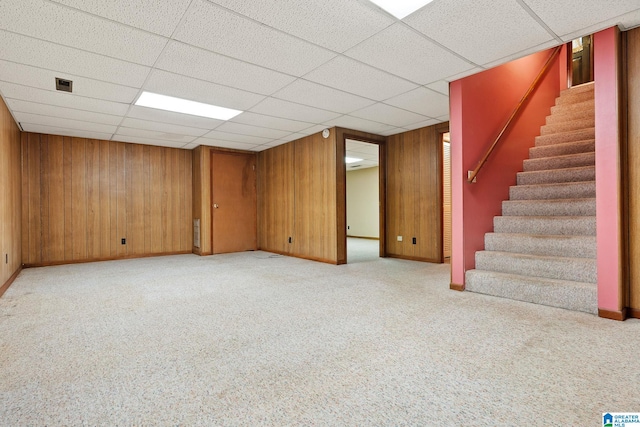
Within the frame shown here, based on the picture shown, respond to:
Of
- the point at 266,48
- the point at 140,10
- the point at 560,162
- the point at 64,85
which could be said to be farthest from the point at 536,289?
the point at 64,85

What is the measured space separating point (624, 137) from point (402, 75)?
1986 millimetres

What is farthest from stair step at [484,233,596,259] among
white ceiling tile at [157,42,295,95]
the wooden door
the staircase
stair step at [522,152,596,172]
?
the wooden door

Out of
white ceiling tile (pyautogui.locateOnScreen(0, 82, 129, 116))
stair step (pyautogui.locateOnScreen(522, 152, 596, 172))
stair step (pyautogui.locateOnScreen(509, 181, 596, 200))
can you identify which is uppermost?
white ceiling tile (pyautogui.locateOnScreen(0, 82, 129, 116))

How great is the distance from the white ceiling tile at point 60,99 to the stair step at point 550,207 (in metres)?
5.11

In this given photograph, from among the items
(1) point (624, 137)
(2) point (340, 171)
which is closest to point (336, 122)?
(2) point (340, 171)

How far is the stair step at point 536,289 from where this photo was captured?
288 centimetres

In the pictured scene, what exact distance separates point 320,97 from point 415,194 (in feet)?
9.00

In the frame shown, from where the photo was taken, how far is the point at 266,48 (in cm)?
284

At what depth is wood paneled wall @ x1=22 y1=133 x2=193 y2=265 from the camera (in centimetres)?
579

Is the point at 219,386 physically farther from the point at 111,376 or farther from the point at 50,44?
the point at 50,44

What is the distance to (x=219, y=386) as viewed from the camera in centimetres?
175

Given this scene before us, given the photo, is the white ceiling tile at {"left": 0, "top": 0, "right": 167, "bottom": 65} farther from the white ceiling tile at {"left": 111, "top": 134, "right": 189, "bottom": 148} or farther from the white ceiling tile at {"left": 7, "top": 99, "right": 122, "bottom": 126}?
the white ceiling tile at {"left": 111, "top": 134, "right": 189, "bottom": 148}

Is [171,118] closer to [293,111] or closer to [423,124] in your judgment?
[293,111]

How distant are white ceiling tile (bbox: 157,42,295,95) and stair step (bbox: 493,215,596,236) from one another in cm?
306
